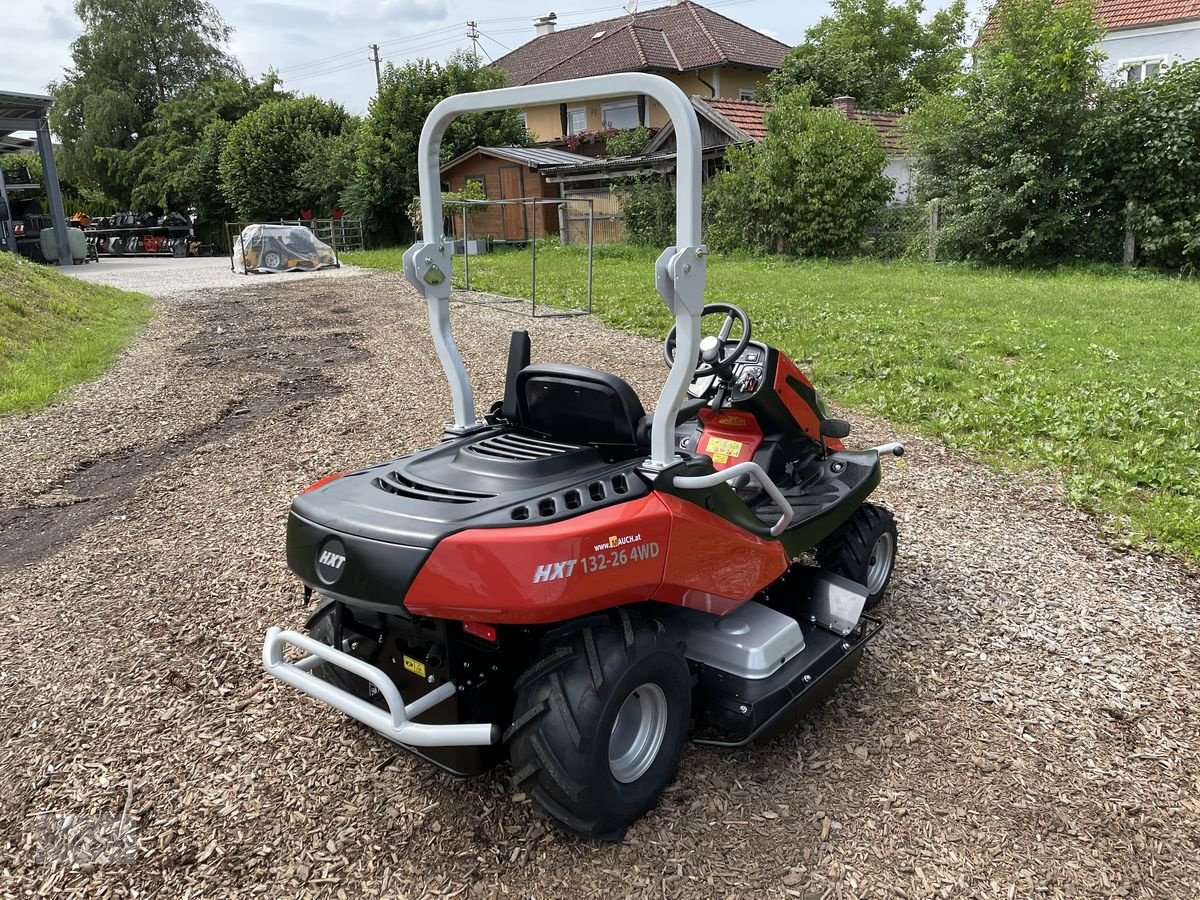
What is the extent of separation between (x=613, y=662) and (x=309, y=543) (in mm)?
842

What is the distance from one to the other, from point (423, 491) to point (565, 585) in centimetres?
54

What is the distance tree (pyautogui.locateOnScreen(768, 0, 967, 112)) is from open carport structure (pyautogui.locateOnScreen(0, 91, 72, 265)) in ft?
70.1

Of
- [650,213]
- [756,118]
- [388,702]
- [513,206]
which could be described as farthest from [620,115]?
[388,702]

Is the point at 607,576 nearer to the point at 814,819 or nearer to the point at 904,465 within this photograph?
the point at 814,819

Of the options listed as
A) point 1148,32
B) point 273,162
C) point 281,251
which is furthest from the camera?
point 273,162

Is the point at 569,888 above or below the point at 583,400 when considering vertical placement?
below

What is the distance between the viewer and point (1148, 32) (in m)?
20.8

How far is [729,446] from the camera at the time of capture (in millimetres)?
3422

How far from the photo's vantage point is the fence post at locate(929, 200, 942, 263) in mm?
15703

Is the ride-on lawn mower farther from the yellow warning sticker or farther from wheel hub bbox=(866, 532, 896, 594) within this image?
wheel hub bbox=(866, 532, 896, 594)

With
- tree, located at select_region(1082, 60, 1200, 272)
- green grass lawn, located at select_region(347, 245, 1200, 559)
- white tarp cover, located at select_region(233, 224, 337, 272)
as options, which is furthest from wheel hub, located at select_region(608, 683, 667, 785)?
white tarp cover, located at select_region(233, 224, 337, 272)

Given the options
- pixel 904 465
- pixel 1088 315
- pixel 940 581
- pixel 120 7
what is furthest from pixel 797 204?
pixel 120 7

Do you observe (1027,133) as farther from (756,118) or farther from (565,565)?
(565,565)

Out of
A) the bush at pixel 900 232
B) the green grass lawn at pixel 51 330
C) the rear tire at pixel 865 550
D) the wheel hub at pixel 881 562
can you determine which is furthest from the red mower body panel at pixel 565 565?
the bush at pixel 900 232
